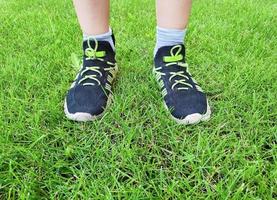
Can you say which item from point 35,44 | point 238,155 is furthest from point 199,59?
point 35,44

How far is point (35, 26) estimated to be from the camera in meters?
1.91

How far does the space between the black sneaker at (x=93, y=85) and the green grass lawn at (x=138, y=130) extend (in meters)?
0.03

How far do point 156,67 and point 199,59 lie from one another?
0.30 m

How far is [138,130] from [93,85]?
9.6 inches

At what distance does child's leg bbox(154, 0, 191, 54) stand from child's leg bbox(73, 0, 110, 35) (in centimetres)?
20

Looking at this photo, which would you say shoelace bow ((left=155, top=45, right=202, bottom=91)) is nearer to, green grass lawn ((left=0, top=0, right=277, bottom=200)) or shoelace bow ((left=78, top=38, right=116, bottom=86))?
green grass lawn ((left=0, top=0, right=277, bottom=200))

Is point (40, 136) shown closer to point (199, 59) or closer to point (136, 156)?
point (136, 156)

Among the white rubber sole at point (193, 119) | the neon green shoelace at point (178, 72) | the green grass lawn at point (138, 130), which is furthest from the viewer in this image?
the neon green shoelace at point (178, 72)

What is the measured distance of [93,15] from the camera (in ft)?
4.15

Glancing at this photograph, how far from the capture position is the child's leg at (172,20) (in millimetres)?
1196

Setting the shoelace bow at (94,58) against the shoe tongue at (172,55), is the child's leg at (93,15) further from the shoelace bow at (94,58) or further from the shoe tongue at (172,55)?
the shoe tongue at (172,55)

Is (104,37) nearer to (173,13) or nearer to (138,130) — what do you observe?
(173,13)

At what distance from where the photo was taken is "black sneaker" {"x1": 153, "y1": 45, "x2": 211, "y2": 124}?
3.68 feet

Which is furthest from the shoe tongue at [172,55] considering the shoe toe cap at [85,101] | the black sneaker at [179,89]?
the shoe toe cap at [85,101]
